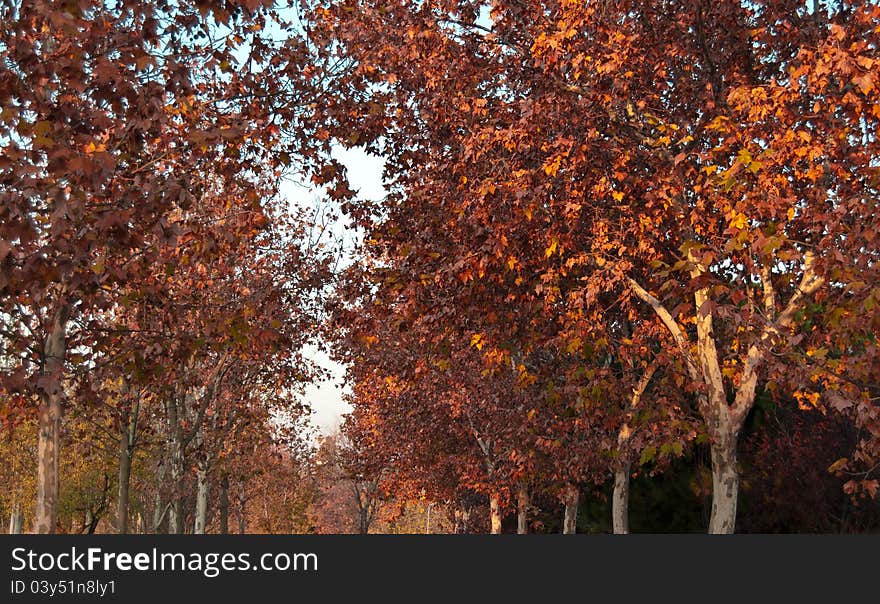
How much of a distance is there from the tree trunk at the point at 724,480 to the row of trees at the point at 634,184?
3 cm

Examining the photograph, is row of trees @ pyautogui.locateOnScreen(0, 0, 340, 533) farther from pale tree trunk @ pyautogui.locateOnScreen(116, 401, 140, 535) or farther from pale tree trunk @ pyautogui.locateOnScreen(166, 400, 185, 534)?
pale tree trunk @ pyautogui.locateOnScreen(166, 400, 185, 534)

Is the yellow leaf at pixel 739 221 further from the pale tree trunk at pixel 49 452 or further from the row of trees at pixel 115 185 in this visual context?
the pale tree trunk at pixel 49 452

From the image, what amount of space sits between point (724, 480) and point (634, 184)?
445 centimetres

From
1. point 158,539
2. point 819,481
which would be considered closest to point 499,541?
point 158,539

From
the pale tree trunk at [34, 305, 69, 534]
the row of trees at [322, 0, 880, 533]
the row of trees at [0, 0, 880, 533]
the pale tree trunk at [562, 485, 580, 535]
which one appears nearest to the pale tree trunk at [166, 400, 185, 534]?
the row of trees at [0, 0, 880, 533]

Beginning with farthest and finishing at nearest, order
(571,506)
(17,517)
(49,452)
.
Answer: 1. (17,517)
2. (571,506)
3. (49,452)

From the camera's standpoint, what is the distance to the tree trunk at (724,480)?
12297mm

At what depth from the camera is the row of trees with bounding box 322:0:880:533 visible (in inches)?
425

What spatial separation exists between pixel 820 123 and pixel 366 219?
6754 mm

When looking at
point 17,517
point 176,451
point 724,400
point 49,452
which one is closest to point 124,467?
point 176,451

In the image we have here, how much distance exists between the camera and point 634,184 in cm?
1244

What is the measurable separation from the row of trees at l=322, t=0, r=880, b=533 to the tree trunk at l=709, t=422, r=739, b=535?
0.09ft

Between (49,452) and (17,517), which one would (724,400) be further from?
(17,517)

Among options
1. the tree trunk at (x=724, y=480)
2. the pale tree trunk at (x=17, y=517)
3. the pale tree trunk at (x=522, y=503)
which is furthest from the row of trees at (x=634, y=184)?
the pale tree trunk at (x=17, y=517)
